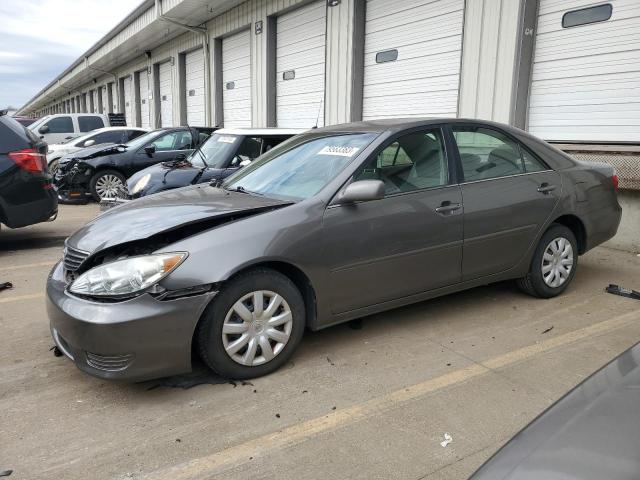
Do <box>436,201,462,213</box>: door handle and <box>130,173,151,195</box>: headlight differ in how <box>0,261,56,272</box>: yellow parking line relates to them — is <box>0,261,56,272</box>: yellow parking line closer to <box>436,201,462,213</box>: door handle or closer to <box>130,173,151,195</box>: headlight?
<box>130,173,151,195</box>: headlight

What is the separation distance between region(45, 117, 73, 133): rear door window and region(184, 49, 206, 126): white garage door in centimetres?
420

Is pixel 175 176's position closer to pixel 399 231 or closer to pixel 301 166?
pixel 301 166

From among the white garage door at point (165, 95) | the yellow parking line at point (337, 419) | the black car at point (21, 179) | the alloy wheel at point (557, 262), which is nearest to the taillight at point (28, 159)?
the black car at point (21, 179)

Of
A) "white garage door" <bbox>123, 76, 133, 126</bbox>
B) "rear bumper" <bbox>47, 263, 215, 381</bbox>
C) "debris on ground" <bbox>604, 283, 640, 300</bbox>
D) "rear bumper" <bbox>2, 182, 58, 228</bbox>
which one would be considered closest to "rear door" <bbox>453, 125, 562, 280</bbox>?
"debris on ground" <bbox>604, 283, 640, 300</bbox>

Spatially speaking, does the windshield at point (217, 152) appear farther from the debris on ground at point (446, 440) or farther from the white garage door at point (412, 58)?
the debris on ground at point (446, 440)

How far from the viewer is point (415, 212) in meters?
3.76

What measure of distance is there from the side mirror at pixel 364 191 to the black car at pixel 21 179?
179 inches

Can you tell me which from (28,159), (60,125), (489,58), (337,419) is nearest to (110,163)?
(28,159)

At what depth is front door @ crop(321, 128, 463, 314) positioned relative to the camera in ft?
11.4

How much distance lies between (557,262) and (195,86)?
54.4ft

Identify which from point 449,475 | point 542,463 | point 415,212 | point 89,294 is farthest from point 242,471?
point 415,212

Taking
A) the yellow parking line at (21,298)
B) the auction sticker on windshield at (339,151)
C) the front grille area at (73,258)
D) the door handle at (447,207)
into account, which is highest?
the auction sticker on windshield at (339,151)

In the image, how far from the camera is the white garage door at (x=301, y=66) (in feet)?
39.5

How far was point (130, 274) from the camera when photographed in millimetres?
2947
